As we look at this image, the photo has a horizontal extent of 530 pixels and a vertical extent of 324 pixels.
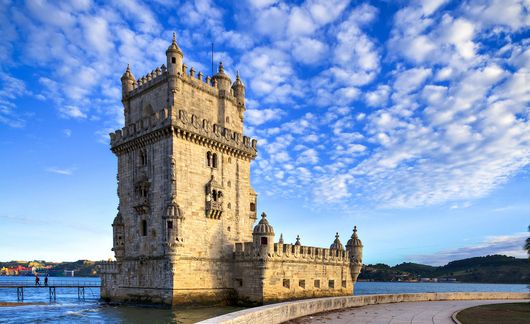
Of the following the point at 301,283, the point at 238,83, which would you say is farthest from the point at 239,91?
the point at 301,283

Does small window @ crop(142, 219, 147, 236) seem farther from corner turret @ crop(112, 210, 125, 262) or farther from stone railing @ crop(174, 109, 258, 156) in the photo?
stone railing @ crop(174, 109, 258, 156)

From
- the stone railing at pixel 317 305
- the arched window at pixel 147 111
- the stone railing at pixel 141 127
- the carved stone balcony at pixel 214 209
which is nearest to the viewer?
the stone railing at pixel 317 305

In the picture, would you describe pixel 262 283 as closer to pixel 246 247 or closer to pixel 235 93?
pixel 246 247

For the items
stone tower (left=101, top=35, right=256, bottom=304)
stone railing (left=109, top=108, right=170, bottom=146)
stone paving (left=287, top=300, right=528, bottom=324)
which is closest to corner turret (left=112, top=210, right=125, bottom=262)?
stone tower (left=101, top=35, right=256, bottom=304)

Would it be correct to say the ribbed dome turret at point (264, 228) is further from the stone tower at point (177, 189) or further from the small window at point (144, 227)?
the small window at point (144, 227)

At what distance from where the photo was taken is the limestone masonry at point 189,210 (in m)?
34.1

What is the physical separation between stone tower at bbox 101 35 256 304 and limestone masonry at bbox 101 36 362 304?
0.09 m

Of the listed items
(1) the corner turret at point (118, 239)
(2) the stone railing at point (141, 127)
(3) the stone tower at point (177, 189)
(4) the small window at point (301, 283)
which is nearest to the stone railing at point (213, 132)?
(3) the stone tower at point (177, 189)

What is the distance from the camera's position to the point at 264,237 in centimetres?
3603

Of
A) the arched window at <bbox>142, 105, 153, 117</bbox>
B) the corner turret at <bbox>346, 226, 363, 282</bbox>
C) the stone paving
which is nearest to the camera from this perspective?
the stone paving

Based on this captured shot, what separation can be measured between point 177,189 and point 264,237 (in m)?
8.56

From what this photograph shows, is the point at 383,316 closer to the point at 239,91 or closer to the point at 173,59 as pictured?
the point at 173,59

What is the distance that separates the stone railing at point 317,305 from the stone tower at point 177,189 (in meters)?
13.2

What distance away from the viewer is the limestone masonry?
3406cm
